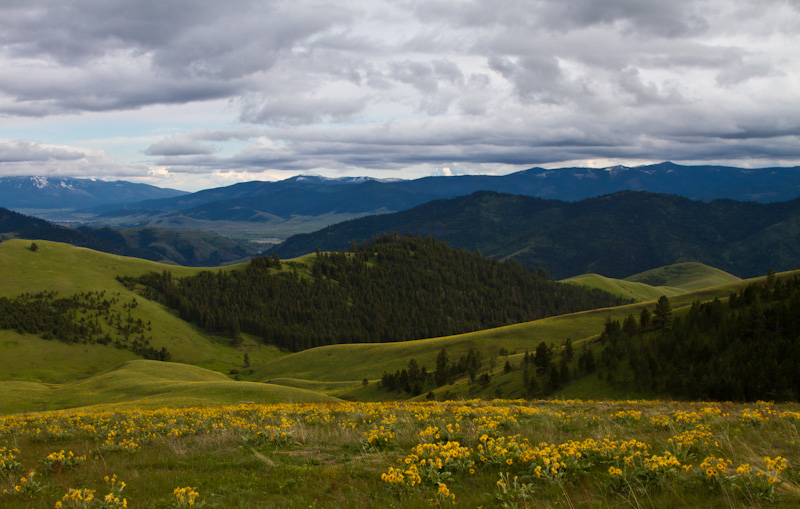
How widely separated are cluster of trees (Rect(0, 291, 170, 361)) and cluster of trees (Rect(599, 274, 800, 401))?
175 m

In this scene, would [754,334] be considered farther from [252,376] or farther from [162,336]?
[162,336]

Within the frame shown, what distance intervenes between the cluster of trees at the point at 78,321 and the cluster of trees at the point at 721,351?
574 feet

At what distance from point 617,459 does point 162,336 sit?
712ft

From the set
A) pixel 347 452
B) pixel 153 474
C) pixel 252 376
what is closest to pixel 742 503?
pixel 347 452

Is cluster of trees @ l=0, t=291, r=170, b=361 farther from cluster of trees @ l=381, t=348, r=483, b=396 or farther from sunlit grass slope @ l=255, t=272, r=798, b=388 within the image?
cluster of trees @ l=381, t=348, r=483, b=396

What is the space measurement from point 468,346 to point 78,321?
161030mm

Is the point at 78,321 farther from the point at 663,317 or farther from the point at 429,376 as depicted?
the point at 663,317

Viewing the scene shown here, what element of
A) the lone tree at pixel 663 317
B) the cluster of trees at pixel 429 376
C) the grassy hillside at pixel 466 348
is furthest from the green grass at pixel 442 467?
the cluster of trees at pixel 429 376

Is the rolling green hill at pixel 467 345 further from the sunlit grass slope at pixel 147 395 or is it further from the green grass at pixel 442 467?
the green grass at pixel 442 467

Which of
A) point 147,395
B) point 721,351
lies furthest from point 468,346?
point 147,395

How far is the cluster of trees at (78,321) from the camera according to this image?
6550 inches

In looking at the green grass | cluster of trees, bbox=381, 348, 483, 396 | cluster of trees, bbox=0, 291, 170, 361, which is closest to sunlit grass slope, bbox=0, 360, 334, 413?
cluster of trees, bbox=381, 348, 483, 396

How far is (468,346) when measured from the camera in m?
103

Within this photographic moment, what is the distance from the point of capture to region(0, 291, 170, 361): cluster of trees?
546ft
